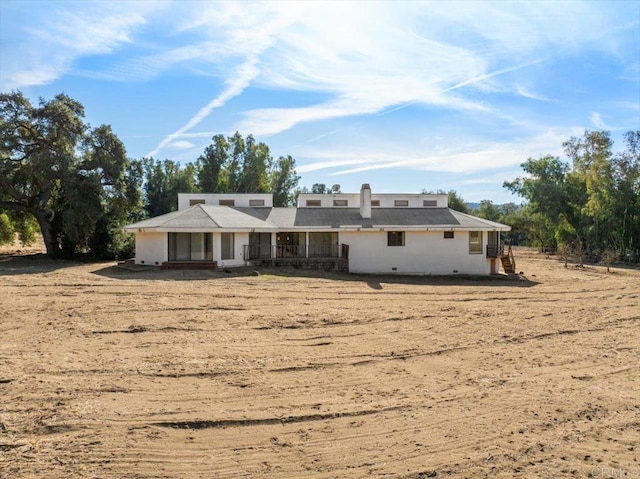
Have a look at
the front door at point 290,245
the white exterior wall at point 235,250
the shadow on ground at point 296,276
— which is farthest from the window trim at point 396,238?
the white exterior wall at point 235,250

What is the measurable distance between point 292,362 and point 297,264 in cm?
1656

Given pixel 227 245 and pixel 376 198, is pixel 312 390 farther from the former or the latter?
pixel 376 198

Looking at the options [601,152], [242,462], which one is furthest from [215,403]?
[601,152]

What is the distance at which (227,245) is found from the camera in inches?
932

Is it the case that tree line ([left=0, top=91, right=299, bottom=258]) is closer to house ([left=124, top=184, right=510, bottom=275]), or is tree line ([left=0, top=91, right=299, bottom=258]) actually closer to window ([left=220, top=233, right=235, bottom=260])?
house ([left=124, top=184, right=510, bottom=275])

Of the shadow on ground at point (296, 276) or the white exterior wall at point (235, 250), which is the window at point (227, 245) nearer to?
the white exterior wall at point (235, 250)

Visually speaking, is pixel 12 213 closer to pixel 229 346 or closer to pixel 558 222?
pixel 229 346

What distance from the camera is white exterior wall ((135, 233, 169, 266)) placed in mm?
23000

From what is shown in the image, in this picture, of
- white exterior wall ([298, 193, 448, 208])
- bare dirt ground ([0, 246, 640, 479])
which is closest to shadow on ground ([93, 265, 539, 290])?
bare dirt ground ([0, 246, 640, 479])

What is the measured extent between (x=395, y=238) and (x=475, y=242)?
4.22m

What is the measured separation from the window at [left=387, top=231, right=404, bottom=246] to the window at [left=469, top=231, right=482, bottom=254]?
11.9 feet

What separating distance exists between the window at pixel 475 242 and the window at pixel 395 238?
11.9 feet

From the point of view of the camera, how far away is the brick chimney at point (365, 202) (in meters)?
27.2

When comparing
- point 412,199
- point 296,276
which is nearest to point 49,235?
point 296,276
